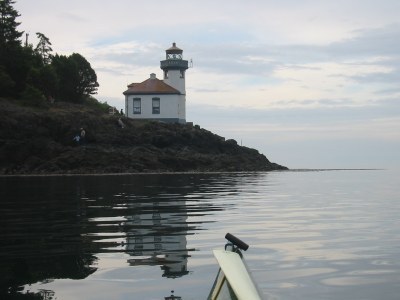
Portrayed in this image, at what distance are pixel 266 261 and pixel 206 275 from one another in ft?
6.51

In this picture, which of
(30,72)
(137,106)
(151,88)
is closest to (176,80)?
(151,88)

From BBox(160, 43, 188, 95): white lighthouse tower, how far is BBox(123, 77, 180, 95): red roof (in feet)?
4.55

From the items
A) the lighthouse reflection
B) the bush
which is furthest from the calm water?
the bush

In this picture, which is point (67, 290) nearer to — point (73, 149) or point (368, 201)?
point (368, 201)

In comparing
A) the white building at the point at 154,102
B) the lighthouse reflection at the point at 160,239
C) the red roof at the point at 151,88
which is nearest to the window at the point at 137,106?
the white building at the point at 154,102

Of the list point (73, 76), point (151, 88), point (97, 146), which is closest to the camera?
point (97, 146)

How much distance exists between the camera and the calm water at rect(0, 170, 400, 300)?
9.18m

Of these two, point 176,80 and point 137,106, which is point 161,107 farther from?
point 176,80

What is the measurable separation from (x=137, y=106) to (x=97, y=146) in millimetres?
20819

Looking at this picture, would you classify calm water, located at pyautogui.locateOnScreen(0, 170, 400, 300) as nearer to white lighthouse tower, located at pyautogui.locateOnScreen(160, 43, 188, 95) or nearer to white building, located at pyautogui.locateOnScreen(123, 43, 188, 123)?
white building, located at pyautogui.locateOnScreen(123, 43, 188, 123)

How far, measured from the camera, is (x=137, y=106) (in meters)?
83.6

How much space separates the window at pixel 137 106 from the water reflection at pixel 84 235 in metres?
57.5

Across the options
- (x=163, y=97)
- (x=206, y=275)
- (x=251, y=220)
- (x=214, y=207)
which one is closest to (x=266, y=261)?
(x=206, y=275)

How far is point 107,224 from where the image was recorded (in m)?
17.3
